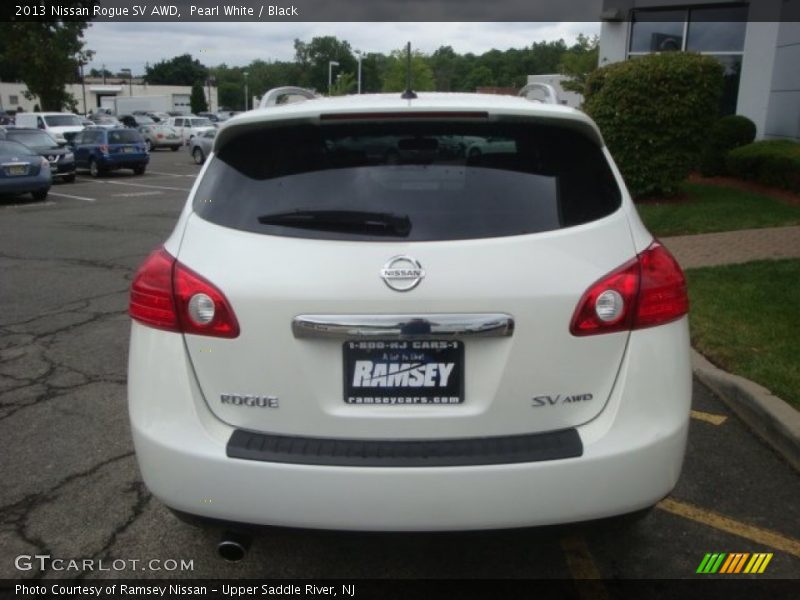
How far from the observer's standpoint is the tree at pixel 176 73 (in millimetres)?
131625

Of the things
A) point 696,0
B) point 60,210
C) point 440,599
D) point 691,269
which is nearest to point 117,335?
point 440,599

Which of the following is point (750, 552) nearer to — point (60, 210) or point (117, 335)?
point (117, 335)

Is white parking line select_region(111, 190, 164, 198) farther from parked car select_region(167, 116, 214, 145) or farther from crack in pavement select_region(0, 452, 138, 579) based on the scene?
parked car select_region(167, 116, 214, 145)

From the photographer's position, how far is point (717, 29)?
19344mm

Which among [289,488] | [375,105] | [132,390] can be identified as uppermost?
[375,105]

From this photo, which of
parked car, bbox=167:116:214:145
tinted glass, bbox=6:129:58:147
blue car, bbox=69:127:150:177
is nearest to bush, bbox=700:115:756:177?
blue car, bbox=69:127:150:177

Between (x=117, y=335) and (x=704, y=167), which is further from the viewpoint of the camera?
(x=704, y=167)

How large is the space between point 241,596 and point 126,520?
32.1 inches

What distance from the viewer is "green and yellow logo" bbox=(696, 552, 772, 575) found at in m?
3.07

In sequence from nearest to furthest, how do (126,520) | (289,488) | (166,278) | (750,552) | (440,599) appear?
(289,488)
(166,278)
(440,599)
(750,552)
(126,520)

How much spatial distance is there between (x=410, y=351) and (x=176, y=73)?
141605mm

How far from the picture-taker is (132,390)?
2.60 meters

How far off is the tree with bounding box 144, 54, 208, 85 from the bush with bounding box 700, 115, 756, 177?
12356 centimetres

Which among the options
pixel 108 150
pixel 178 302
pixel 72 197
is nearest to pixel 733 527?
pixel 178 302
